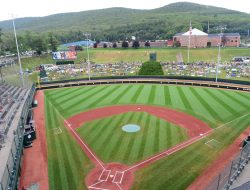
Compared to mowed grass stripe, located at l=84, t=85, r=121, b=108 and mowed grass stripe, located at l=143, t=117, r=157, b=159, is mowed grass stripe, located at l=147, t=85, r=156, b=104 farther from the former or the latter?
mowed grass stripe, located at l=143, t=117, r=157, b=159

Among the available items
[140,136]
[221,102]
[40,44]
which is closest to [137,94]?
[221,102]

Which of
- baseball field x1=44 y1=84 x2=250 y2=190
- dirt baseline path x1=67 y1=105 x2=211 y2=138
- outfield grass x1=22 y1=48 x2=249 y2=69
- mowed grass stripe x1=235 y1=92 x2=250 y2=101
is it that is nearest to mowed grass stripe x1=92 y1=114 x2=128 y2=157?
baseball field x1=44 y1=84 x2=250 y2=190

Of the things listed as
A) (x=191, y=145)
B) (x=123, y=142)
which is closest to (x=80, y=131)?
(x=123, y=142)

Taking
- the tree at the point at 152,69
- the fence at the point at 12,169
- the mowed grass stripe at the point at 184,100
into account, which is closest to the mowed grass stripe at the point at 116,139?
the fence at the point at 12,169

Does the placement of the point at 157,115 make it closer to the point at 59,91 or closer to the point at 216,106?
the point at 216,106

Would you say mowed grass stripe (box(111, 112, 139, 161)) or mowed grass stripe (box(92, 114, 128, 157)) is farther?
mowed grass stripe (box(92, 114, 128, 157))

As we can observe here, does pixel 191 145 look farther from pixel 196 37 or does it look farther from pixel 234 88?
pixel 196 37
